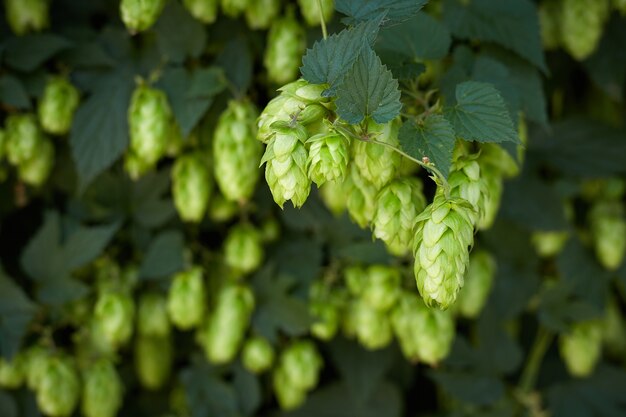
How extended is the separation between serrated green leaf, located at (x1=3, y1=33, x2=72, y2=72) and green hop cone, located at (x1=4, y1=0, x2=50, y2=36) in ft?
0.09

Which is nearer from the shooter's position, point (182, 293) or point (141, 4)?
point (141, 4)

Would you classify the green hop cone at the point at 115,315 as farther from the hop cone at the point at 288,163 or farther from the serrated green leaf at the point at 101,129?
the hop cone at the point at 288,163

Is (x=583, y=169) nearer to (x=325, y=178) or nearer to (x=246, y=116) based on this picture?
(x=246, y=116)

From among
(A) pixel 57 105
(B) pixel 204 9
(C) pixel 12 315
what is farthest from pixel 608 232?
(C) pixel 12 315

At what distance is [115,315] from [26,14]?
2.38ft

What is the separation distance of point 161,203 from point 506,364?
1027 mm

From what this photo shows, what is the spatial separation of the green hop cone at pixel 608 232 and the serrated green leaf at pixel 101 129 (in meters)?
1.27

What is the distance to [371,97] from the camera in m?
0.88

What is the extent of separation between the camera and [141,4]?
1.31 m

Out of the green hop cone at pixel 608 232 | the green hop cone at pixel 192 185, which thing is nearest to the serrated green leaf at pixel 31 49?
the green hop cone at pixel 192 185

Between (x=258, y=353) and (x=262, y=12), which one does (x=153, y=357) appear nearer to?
(x=258, y=353)

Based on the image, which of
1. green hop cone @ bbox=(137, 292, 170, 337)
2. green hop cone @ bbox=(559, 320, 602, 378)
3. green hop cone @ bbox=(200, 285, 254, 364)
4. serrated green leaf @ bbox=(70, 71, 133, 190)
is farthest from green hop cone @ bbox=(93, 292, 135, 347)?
green hop cone @ bbox=(559, 320, 602, 378)

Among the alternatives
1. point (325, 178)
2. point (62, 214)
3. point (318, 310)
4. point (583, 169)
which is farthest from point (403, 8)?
point (62, 214)

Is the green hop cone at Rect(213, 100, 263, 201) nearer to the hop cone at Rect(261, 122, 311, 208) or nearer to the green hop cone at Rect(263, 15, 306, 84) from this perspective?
the green hop cone at Rect(263, 15, 306, 84)
